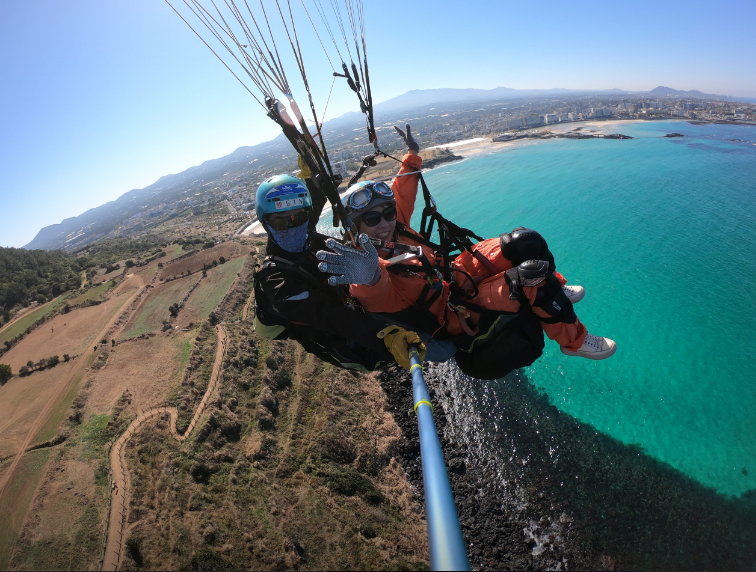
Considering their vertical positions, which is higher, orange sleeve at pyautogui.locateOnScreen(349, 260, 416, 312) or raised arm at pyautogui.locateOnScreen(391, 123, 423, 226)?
raised arm at pyautogui.locateOnScreen(391, 123, 423, 226)

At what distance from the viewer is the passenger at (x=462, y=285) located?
297 centimetres

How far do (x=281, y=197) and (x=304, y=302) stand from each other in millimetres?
1292

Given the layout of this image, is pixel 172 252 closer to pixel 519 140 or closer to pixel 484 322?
pixel 484 322

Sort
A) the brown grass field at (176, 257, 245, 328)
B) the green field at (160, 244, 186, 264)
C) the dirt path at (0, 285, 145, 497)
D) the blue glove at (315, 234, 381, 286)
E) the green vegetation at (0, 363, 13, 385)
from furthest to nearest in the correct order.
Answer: the green field at (160, 244, 186, 264) < the brown grass field at (176, 257, 245, 328) < the green vegetation at (0, 363, 13, 385) < the dirt path at (0, 285, 145, 497) < the blue glove at (315, 234, 381, 286)

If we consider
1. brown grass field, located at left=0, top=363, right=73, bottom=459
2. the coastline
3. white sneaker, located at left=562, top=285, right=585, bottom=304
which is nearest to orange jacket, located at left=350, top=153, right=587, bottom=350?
white sneaker, located at left=562, top=285, right=585, bottom=304

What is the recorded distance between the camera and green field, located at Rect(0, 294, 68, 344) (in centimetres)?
2531

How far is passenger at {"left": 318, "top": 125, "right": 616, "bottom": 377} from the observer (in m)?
2.97

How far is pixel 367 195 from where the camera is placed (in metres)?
4.23

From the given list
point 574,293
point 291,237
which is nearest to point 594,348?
point 574,293

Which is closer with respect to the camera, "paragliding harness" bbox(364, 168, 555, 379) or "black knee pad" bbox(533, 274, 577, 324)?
"black knee pad" bbox(533, 274, 577, 324)

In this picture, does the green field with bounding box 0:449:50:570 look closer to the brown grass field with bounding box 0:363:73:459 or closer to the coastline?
the brown grass field with bounding box 0:363:73:459

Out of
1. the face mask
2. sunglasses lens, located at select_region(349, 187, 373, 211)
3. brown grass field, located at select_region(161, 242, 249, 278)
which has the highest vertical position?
brown grass field, located at select_region(161, 242, 249, 278)

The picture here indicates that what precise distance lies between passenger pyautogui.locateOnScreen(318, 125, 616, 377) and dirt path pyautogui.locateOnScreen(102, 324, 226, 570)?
9.95 meters

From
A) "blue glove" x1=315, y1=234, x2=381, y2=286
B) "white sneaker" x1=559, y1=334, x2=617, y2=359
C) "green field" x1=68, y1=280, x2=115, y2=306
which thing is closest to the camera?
"blue glove" x1=315, y1=234, x2=381, y2=286
